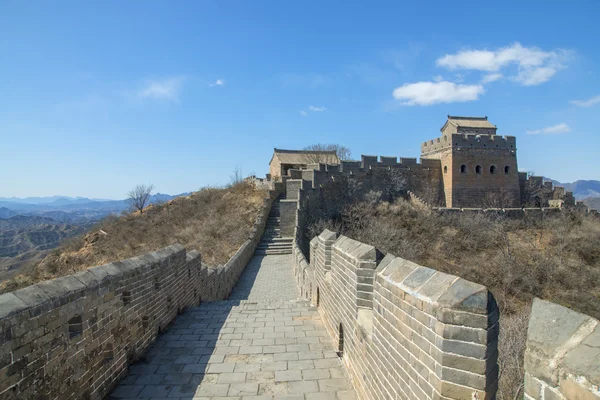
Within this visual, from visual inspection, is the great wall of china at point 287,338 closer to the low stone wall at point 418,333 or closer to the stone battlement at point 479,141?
the low stone wall at point 418,333

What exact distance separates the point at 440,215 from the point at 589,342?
26.1 meters

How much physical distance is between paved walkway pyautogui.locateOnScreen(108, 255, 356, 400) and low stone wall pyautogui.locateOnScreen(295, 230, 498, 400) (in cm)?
61

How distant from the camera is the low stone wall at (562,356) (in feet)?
3.94

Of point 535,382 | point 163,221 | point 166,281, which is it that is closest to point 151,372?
point 166,281

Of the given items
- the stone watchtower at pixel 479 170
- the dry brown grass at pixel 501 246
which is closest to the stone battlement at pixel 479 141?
the stone watchtower at pixel 479 170

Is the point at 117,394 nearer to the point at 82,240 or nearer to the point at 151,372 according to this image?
the point at 151,372

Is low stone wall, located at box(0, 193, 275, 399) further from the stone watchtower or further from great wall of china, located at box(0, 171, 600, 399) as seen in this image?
the stone watchtower

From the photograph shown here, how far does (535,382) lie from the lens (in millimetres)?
1384

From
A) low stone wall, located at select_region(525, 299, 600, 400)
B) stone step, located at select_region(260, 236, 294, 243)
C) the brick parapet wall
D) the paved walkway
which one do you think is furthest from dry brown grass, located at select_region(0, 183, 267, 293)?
low stone wall, located at select_region(525, 299, 600, 400)

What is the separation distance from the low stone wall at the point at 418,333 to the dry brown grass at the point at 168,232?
571 inches

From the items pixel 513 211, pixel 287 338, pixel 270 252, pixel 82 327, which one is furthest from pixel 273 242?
pixel 513 211

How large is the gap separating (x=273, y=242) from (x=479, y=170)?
58.3ft

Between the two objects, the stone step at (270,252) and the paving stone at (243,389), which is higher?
the paving stone at (243,389)

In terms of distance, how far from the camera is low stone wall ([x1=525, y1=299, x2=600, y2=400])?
1200mm
